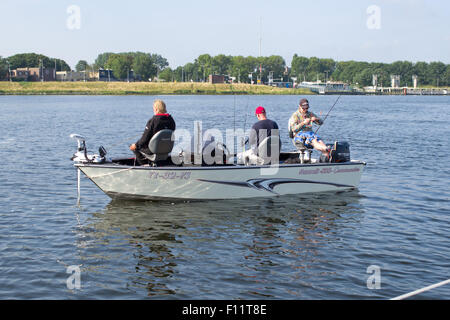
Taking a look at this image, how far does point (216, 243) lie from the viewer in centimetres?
943

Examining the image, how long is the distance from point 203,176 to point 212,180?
0.29m

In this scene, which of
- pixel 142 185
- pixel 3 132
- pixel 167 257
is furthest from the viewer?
pixel 3 132

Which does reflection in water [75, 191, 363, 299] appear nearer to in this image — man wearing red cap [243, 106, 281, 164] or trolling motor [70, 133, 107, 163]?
trolling motor [70, 133, 107, 163]

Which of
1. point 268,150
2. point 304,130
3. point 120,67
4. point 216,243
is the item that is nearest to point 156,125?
point 268,150

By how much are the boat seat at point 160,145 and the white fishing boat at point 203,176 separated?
28mm

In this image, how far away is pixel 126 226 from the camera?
34.5 ft

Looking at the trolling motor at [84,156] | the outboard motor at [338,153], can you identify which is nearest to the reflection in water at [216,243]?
the outboard motor at [338,153]

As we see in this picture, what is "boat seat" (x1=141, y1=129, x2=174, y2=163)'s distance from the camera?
438 inches

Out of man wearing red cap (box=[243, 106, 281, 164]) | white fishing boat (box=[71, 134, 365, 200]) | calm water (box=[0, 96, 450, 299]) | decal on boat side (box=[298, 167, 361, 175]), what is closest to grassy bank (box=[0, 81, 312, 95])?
decal on boat side (box=[298, 167, 361, 175])

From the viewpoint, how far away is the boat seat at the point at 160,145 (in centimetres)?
1113
